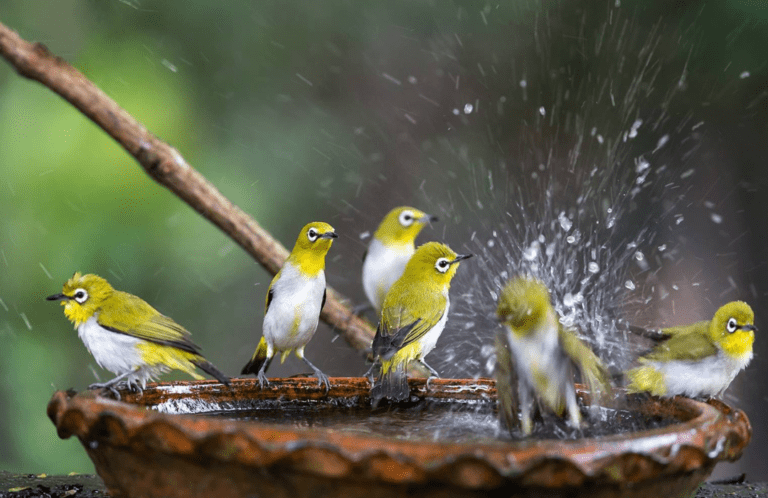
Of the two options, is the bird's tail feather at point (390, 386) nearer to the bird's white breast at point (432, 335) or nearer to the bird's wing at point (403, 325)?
the bird's wing at point (403, 325)

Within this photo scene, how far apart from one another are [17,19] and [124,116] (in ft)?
6.16

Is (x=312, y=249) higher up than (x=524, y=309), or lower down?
higher up

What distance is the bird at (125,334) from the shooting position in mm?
1740

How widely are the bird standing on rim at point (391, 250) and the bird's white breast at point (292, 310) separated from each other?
54 cm

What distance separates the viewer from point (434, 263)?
83.1 inches

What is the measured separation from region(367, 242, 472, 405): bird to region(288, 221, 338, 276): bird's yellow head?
0.21m

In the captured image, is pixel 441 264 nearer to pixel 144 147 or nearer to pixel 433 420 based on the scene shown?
pixel 433 420

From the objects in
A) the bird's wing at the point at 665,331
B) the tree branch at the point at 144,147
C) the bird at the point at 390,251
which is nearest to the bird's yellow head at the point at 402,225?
the bird at the point at 390,251

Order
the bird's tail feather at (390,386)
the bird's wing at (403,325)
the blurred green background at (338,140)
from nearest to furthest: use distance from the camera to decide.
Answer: the bird's tail feather at (390,386) → the bird's wing at (403,325) → the blurred green background at (338,140)

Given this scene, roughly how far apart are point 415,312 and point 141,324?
66 centimetres

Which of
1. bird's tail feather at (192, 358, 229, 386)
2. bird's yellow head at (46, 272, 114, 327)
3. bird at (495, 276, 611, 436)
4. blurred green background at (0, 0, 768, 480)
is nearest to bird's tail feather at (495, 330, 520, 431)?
bird at (495, 276, 611, 436)

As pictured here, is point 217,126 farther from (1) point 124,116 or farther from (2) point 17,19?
(1) point 124,116

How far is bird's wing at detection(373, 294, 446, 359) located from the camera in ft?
6.39

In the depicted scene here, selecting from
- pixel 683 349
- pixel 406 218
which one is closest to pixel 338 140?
pixel 406 218
